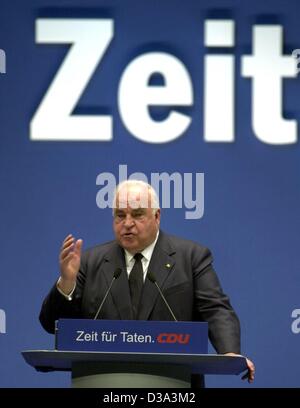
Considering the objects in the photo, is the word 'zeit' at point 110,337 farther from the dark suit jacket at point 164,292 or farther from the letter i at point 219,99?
the letter i at point 219,99

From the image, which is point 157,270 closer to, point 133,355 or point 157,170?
point 133,355

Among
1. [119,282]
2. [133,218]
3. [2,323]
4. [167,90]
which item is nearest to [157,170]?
[167,90]

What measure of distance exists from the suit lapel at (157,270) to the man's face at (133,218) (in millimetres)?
92

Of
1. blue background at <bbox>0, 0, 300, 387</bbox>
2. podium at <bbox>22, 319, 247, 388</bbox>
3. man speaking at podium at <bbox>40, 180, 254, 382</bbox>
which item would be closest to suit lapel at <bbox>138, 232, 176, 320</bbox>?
man speaking at podium at <bbox>40, 180, 254, 382</bbox>

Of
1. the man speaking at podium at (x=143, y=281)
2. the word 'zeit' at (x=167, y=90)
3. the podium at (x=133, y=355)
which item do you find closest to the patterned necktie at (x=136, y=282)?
the man speaking at podium at (x=143, y=281)

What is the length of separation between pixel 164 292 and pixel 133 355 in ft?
3.24

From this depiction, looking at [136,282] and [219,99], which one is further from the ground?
[219,99]

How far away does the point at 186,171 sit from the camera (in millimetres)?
6688

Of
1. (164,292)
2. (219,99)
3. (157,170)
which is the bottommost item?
(164,292)

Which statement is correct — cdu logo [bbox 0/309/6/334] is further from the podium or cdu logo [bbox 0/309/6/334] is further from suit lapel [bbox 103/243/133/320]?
the podium

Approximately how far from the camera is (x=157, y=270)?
17.1 feet

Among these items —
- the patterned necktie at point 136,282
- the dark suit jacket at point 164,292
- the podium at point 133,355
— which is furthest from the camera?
the patterned necktie at point 136,282

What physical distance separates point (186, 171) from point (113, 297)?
1.75 metres

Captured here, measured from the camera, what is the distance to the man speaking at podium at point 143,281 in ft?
16.6
